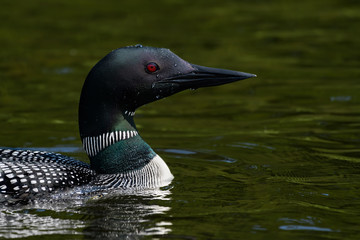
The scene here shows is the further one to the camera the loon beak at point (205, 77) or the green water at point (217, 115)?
the loon beak at point (205, 77)

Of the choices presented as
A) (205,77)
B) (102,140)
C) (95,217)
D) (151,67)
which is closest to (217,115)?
(205,77)

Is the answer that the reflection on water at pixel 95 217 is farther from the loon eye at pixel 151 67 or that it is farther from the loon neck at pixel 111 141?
the loon eye at pixel 151 67

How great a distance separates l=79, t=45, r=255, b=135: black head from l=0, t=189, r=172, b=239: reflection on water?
627 mm

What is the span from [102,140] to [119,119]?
20 cm

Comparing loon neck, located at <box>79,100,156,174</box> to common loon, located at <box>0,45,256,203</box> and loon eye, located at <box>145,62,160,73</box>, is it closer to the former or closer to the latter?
common loon, located at <box>0,45,256,203</box>

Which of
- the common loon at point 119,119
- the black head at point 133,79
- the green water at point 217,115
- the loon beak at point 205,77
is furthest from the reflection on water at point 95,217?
the loon beak at point 205,77

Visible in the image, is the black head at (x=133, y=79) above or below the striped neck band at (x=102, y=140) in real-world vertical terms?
above

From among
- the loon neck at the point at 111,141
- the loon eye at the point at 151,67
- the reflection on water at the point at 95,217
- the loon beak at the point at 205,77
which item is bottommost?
the reflection on water at the point at 95,217

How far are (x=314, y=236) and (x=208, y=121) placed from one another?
3670 millimetres

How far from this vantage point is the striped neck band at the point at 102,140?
544cm

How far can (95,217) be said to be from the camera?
474 centimetres

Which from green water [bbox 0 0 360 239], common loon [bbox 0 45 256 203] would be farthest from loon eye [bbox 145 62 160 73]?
green water [bbox 0 0 360 239]

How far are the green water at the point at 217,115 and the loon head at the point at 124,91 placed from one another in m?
0.41

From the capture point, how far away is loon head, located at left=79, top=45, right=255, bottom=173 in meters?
5.35
